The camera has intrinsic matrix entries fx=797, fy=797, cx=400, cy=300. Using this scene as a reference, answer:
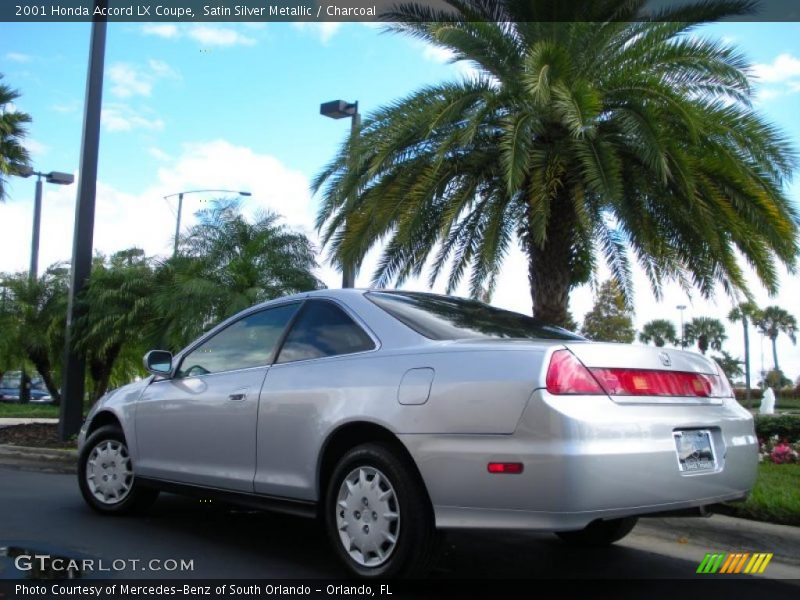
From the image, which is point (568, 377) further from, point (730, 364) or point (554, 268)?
point (730, 364)

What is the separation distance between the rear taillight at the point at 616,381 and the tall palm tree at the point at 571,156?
15.8 ft

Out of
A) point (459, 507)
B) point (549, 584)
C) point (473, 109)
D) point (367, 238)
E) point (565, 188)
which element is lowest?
point (549, 584)

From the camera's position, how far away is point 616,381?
3.64 m

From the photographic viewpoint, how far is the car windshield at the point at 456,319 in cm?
420

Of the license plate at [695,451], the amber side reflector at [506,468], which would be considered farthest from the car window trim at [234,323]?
the license plate at [695,451]

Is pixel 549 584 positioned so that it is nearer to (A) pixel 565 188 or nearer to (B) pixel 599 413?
(B) pixel 599 413

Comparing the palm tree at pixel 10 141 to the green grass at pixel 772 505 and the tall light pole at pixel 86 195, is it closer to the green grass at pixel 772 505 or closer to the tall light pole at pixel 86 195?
the tall light pole at pixel 86 195

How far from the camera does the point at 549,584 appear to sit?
13.5 feet

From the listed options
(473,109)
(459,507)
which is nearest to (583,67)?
(473,109)

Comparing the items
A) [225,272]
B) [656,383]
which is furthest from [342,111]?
[656,383]

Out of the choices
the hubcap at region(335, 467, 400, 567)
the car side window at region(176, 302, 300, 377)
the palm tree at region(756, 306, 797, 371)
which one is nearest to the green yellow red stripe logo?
the hubcap at region(335, 467, 400, 567)

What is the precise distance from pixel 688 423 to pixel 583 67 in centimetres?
685

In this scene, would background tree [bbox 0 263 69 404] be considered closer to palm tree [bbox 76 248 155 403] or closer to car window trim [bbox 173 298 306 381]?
palm tree [bbox 76 248 155 403]

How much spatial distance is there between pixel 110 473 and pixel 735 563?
416 centimetres
